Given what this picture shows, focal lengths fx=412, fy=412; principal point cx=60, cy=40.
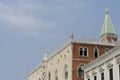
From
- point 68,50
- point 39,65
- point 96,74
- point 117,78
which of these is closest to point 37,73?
point 39,65

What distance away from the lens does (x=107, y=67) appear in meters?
53.6

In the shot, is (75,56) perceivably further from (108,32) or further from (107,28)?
(107,28)

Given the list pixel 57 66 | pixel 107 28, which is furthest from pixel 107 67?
pixel 107 28

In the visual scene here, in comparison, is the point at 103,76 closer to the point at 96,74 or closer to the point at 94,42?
the point at 96,74

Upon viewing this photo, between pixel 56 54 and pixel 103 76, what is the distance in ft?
95.7

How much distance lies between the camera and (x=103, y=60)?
54969 millimetres

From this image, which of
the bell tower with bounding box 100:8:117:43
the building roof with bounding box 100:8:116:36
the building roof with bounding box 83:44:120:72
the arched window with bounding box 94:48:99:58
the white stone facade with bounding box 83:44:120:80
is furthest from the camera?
the building roof with bounding box 100:8:116:36

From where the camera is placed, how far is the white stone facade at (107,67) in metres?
51.0

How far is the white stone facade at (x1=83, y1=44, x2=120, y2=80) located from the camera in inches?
2007

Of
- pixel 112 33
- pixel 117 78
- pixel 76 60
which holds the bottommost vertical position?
pixel 117 78

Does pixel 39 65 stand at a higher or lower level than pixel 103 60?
higher

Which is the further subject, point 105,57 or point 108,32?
point 108,32

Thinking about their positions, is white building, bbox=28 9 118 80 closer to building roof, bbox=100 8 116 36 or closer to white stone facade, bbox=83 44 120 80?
building roof, bbox=100 8 116 36

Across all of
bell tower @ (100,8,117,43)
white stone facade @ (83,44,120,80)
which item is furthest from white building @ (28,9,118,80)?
white stone facade @ (83,44,120,80)
